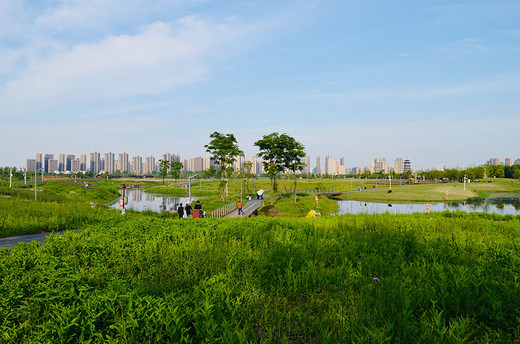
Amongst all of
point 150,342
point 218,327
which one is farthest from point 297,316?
point 150,342

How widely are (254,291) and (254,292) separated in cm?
5

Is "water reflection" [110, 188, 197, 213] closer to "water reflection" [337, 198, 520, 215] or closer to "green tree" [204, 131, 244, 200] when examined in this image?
"green tree" [204, 131, 244, 200]

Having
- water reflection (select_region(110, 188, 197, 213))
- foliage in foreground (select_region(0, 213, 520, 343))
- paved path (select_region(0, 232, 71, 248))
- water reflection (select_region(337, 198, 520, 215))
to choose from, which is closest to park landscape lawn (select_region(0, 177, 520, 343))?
foliage in foreground (select_region(0, 213, 520, 343))

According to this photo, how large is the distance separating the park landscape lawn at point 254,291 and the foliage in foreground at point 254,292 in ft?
0.08

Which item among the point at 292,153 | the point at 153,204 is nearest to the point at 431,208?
the point at 292,153

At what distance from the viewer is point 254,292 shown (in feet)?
17.1

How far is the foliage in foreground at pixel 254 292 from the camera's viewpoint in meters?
3.86

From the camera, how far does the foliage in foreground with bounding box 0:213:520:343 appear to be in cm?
386

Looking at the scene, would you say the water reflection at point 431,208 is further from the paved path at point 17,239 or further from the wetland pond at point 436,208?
the paved path at point 17,239

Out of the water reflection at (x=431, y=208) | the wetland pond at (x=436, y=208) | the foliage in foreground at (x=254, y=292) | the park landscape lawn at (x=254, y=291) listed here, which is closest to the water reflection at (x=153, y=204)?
the water reflection at (x=431, y=208)

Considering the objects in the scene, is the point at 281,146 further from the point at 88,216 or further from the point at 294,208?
the point at 88,216

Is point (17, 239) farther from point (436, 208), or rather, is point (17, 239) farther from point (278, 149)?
point (436, 208)

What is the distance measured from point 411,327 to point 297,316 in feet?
5.26

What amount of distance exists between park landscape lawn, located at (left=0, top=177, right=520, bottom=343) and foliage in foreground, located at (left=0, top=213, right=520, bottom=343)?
0.08 ft
